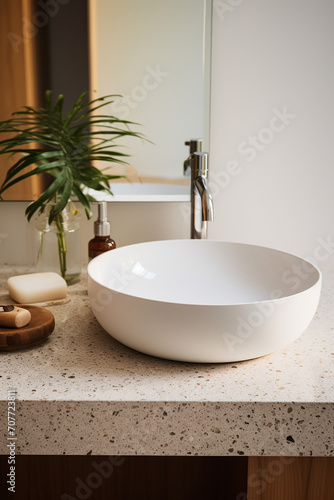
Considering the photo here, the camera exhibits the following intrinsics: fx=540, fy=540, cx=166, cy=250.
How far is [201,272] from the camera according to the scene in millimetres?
1178

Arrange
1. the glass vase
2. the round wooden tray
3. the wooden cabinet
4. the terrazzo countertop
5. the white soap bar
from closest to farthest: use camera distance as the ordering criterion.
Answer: the terrazzo countertop < the round wooden tray < the white soap bar < the glass vase < the wooden cabinet

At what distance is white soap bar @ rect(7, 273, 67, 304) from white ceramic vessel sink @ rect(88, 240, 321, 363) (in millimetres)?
114

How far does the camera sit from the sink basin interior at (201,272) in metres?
1.08

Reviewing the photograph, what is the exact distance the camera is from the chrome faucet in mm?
1123

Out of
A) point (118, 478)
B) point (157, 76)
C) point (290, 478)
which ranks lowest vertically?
point (118, 478)

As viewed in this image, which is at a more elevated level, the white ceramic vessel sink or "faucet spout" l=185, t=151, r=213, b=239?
"faucet spout" l=185, t=151, r=213, b=239

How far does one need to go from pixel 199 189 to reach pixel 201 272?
0.18 meters

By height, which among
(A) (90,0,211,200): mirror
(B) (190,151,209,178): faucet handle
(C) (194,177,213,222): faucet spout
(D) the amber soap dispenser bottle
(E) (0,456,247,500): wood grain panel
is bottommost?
(E) (0,456,247,500): wood grain panel

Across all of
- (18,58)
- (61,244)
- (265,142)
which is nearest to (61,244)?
(61,244)

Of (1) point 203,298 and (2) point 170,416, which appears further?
(1) point 203,298

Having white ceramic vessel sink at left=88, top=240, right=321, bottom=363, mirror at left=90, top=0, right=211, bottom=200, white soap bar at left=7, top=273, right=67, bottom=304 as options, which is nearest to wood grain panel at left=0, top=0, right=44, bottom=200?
mirror at left=90, top=0, right=211, bottom=200

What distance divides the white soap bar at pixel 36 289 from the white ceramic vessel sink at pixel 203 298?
11 cm

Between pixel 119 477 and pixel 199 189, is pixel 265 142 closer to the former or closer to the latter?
pixel 199 189

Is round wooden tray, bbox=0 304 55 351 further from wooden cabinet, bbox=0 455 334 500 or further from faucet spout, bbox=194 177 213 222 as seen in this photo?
wooden cabinet, bbox=0 455 334 500
